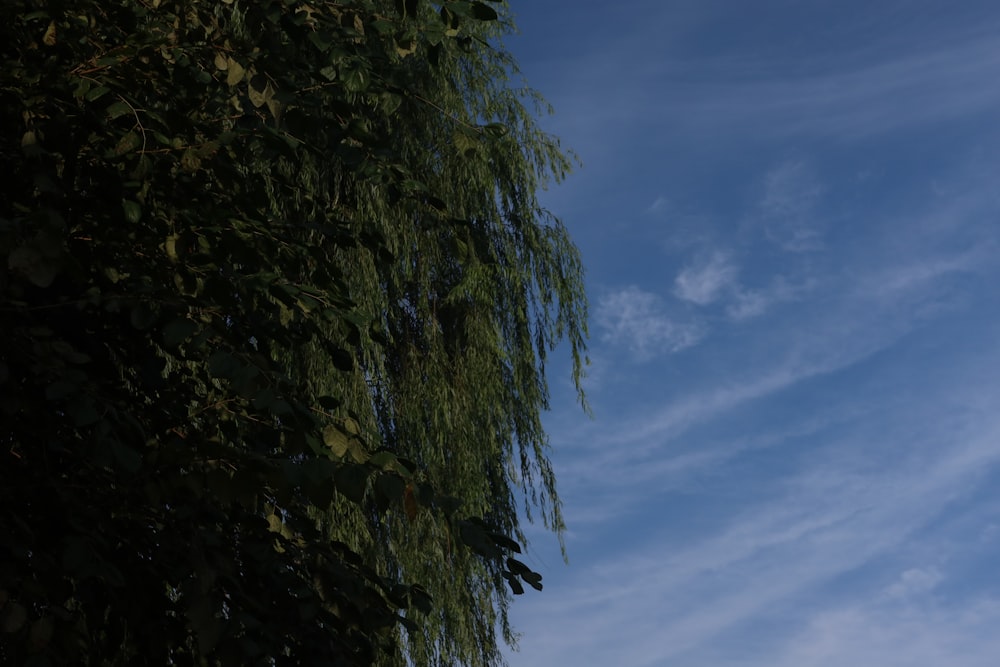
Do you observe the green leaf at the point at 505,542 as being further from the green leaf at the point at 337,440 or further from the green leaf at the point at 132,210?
the green leaf at the point at 132,210

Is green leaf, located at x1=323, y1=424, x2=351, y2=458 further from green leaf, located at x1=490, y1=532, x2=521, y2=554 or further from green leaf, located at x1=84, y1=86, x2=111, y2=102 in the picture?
green leaf, located at x1=84, y1=86, x2=111, y2=102

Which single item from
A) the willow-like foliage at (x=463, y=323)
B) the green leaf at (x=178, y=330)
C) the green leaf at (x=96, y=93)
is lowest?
the green leaf at (x=178, y=330)

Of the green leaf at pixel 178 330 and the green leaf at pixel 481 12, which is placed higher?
the green leaf at pixel 481 12

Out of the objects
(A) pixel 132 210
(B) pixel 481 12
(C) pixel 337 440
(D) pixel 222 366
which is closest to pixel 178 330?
(D) pixel 222 366

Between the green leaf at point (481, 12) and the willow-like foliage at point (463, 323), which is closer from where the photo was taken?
the green leaf at point (481, 12)

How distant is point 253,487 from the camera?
8.61 ft

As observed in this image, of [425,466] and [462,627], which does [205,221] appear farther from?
[462,627]

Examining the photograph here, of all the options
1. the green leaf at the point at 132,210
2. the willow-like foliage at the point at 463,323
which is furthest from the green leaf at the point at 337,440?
the willow-like foliage at the point at 463,323

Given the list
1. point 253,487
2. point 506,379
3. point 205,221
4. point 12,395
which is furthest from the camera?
point 506,379

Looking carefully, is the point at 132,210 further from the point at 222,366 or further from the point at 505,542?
the point at 505,542

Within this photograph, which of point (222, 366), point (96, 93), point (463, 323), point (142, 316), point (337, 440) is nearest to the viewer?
point (222, 366)

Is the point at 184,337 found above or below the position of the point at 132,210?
below

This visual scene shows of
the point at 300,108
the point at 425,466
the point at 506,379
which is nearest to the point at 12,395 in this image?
the point at 300,108

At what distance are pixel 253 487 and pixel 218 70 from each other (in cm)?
185
